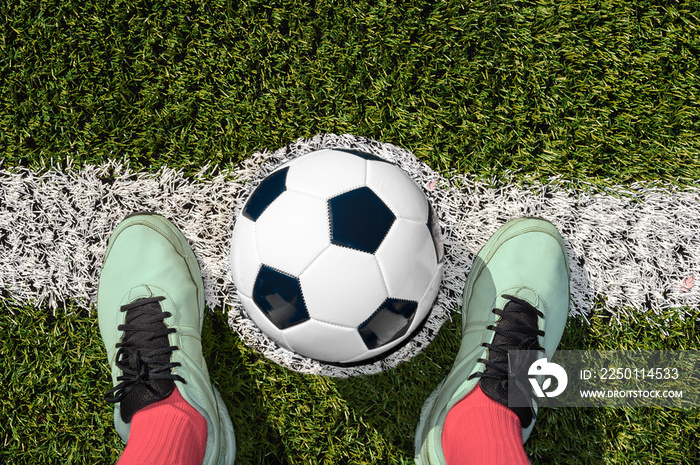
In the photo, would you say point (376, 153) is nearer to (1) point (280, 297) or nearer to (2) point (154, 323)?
(1) point (280, 297)

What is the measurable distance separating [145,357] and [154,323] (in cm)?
19

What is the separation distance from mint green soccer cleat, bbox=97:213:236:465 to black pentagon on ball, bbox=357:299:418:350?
1.04 metres

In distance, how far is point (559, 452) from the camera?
281cm

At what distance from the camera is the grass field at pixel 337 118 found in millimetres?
2779

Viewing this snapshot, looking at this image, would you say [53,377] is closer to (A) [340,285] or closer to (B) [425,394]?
(A) [340,285]

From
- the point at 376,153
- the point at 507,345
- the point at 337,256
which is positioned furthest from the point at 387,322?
the point at 376,153

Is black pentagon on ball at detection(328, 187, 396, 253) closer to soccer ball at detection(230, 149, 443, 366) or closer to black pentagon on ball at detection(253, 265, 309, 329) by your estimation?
soccer ball at detection(230, 149, 443, 366)

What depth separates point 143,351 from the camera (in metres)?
2.55

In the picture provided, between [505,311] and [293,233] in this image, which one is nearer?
[293,233]

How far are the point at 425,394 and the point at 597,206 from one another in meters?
1.57

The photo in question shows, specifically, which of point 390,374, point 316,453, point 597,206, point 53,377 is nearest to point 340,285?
point 390,374

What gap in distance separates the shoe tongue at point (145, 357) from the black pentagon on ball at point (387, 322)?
116 cm

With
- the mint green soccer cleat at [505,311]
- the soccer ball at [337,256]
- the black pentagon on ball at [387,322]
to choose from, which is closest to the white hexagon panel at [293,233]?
the soccer ball at [337,256]

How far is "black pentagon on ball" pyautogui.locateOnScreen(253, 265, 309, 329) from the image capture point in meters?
1.99
